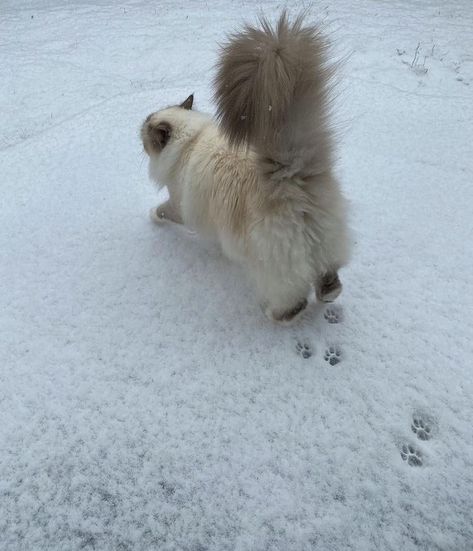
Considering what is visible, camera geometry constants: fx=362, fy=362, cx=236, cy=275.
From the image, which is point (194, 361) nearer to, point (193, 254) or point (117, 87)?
point (193, 254)

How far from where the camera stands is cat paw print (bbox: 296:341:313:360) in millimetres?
2070

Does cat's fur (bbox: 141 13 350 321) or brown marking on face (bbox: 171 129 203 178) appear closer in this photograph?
cat's fur (bbox: 141 13 350 321)

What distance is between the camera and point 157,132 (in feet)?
7.91

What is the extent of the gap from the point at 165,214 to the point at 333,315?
4.75ft

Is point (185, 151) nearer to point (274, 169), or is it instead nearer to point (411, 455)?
point (274, 169)

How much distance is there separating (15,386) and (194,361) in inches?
38.4

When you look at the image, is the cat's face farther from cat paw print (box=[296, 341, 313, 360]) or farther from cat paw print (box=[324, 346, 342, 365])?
cat paw print (box=[324, 346, 342, 365])

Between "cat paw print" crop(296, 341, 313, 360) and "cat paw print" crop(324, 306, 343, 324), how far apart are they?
23cm

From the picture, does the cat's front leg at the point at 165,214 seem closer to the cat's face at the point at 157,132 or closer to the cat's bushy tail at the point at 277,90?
the cat's face at the point at 157,132

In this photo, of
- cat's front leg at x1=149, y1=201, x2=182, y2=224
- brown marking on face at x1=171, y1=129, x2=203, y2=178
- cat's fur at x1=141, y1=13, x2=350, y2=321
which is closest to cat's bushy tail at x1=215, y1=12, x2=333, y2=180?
Answer: cat's fur at x1=141, y1=13, x2=350, y2=321

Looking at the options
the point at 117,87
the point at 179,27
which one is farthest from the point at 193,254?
the point at 179,27

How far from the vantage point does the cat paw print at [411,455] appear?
65.9 inches

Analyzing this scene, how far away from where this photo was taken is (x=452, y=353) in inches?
79.9

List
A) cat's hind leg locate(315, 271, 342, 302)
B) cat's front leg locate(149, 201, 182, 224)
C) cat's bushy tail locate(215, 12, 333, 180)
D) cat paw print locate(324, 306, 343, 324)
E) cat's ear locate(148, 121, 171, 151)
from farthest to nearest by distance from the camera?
cat's front leg locate(149, 201, 182, 224) → cat's ear locate(148, 121, 171, 151) → cat paw print locate(324, 306, 343, 324) → cat's hind leg locate(315, 271, 342, 302) → cat's bushy tail locate(215, 12, 333, 180)
